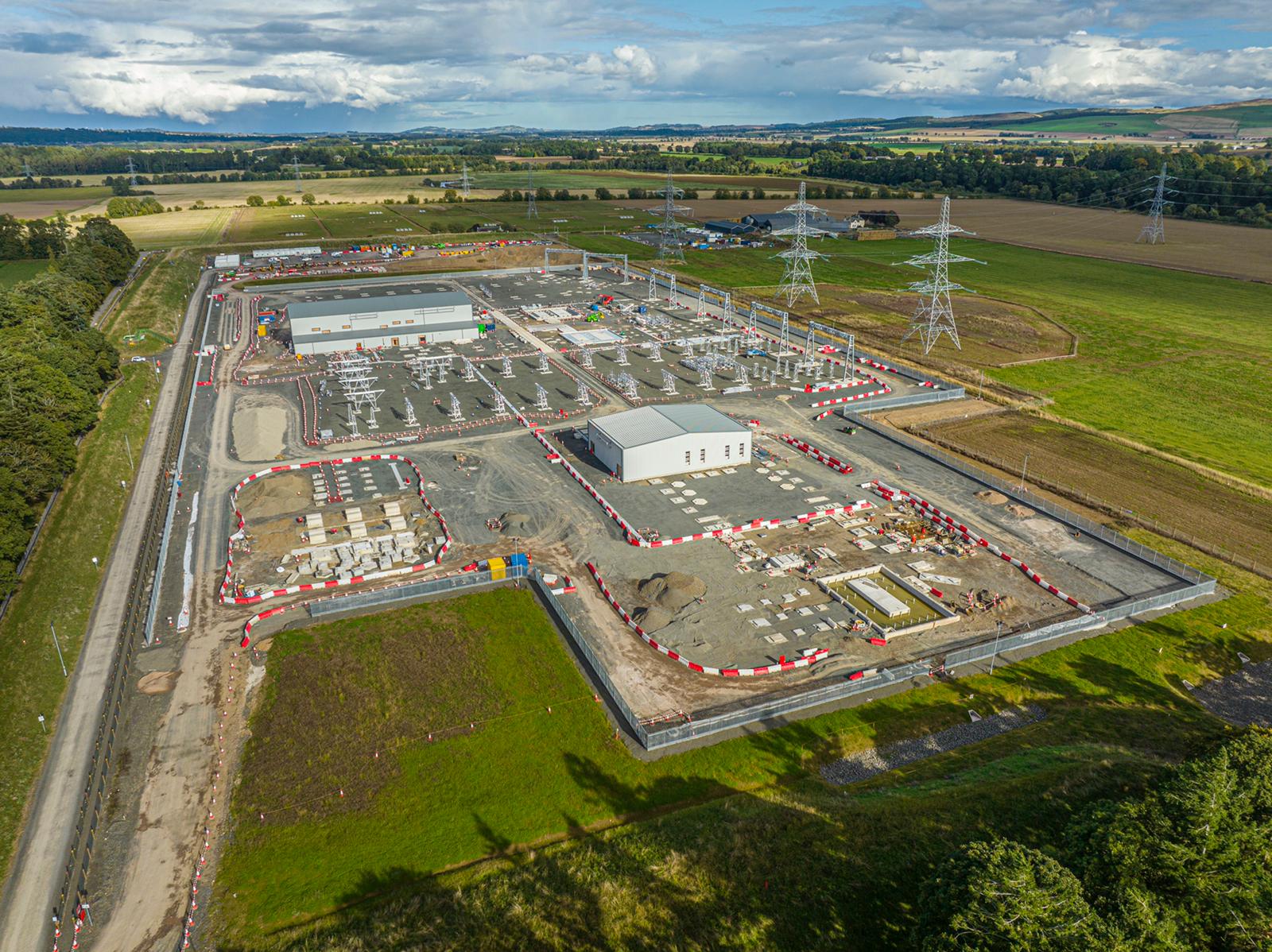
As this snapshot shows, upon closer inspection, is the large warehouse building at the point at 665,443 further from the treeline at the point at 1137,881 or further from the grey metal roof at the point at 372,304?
the grey metal roof at the point at 372,304

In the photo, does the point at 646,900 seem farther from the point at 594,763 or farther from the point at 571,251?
the point at 571,251

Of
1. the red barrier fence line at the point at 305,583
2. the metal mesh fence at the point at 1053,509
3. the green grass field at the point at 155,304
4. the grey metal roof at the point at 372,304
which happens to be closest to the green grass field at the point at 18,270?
the green grass field at the point at 155,304

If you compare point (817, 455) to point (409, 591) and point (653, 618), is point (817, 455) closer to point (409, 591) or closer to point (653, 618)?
point (653, 618)

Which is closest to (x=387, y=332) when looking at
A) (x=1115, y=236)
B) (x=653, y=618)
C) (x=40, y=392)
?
(x=40, y=392)

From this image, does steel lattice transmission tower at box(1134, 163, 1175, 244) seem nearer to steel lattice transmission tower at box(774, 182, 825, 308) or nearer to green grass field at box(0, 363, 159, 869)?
steel lattice transmission tower at box(774, 182, 825, 308)

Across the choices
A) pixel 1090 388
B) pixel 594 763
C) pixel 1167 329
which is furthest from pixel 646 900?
pixel 1167 329
